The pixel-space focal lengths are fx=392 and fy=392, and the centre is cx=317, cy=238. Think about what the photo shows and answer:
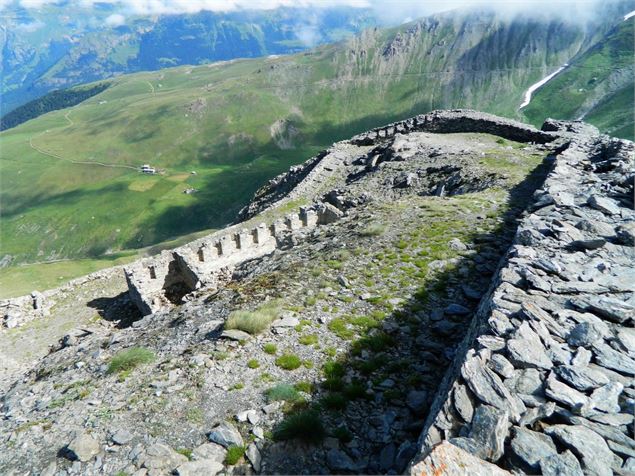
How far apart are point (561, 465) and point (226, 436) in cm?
631

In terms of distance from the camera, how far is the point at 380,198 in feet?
98.4

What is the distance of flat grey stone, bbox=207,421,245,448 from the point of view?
27.5 ft

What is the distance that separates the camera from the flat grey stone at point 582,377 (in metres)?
5.96

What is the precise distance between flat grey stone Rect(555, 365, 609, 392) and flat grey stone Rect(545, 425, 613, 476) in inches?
32.4

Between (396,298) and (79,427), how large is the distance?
980 centimetres

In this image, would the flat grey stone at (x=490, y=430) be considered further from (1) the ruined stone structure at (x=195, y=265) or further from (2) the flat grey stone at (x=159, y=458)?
(1) the ruined stone structure at (x=195, y=265)

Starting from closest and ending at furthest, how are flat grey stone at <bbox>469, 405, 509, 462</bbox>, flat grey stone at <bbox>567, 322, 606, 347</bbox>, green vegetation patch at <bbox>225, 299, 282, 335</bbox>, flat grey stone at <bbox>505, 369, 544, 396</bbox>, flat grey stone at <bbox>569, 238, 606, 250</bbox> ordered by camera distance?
flat grey stone at <bbox>469, 405, 509, 462</bbox> < flat grey stone at <bbox>505, 369, 544, 396</bbox> < flat grey stone at <bbox>567, 322, 606, 347</bbox> < flat grey stone at <bbox>569, 238, 606, 250</bbox> < green vegetation patch at <bbox>225, 299, 282, 335</bbox>

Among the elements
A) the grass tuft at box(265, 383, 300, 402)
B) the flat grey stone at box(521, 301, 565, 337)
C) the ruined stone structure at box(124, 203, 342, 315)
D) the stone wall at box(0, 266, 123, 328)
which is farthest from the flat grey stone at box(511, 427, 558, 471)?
the stone wall at box(0, 266, 123, 328)

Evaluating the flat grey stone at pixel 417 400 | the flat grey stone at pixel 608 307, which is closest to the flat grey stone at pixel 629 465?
the flat grey stone at pixel 608 307

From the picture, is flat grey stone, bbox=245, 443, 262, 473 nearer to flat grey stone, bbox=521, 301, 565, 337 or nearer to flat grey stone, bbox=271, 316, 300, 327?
flat grey stone, bbox=271, 316, 300, 327

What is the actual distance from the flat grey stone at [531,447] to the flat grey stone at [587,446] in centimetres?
17

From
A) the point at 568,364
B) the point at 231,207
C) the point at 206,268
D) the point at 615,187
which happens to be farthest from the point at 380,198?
the point at 231,207

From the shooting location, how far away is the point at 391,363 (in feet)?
35.2

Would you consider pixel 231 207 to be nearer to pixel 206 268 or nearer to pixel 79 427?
pixel 206 268
